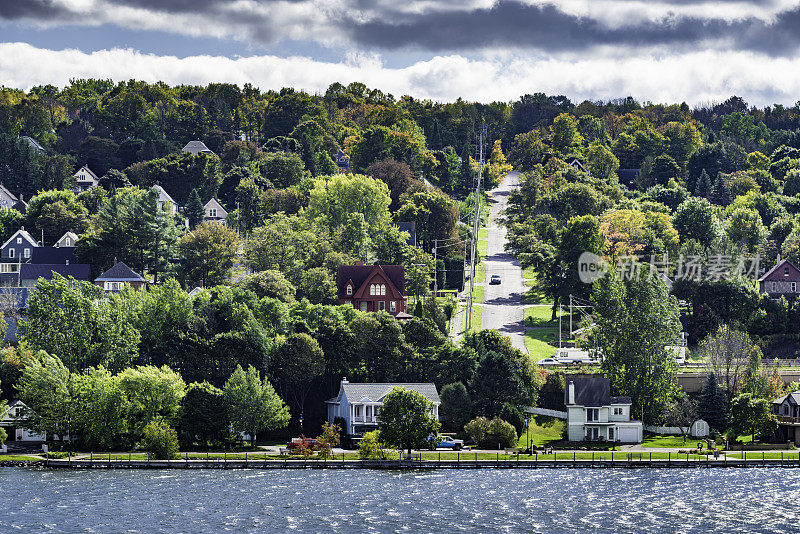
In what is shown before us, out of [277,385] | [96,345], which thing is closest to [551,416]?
[277,385]

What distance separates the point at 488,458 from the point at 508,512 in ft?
62.0

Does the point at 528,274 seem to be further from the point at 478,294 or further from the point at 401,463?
the point at 401,463

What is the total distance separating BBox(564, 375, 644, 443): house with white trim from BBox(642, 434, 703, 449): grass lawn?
4.39 feet

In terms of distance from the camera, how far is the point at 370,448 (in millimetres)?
A: 112500

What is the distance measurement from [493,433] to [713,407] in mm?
21449

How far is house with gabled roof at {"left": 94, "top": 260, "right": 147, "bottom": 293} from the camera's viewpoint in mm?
162625

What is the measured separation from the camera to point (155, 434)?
112625mm

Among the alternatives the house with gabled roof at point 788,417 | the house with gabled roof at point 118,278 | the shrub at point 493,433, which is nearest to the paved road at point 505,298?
the shrub at point 493,433

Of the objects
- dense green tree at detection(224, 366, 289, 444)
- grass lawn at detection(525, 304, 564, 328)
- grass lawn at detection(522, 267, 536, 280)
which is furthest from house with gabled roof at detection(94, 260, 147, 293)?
grass lawn at detection(522, 267, 536, 280)

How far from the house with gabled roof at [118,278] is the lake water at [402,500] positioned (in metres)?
55.8

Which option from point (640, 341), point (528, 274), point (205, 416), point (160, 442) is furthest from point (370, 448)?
point (528, 274)

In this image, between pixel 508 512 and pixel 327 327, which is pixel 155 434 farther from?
pixel 508 512

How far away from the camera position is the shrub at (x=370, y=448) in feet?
369

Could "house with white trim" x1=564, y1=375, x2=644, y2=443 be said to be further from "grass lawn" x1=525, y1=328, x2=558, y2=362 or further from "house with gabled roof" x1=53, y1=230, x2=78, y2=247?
"house with gabled roof" x1=53, y1=230, x2=78, y2=247
